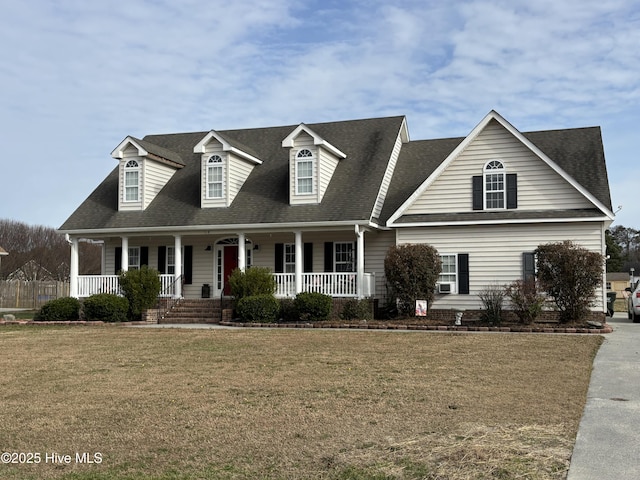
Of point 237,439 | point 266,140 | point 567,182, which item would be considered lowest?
point 237,439

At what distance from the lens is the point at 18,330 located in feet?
65.1

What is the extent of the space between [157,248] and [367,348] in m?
15.2

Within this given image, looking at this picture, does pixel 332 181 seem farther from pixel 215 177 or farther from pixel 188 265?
pixel 188 265

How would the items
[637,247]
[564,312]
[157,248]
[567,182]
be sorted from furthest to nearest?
1. [637,247]
2. [157,248]
3. [567,182]
4. [564,312]

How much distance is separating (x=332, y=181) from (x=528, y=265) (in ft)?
25.8

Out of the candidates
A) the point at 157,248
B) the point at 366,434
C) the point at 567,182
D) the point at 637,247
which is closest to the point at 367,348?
the point at 366,434

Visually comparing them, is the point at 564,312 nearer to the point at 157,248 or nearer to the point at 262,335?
the point at 262,335

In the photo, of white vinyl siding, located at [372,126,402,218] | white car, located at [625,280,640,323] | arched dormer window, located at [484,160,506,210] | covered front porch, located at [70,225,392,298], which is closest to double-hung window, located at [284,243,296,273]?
covered front porch, located at [70,225,392,298]

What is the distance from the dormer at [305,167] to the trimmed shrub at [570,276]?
845 cm

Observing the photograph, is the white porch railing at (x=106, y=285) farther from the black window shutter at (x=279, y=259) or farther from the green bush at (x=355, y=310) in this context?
the green bush at (x=355, y=310)

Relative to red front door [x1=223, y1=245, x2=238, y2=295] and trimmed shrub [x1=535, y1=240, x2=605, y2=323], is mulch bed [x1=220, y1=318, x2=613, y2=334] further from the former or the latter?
red front door [x1=223, y1=245, x2=238, y2=295]

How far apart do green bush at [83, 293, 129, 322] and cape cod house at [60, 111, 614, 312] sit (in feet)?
8.10

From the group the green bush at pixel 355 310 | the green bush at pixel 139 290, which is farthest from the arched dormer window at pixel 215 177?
the green bush at pixel 355 310

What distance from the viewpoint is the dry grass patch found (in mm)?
5895
